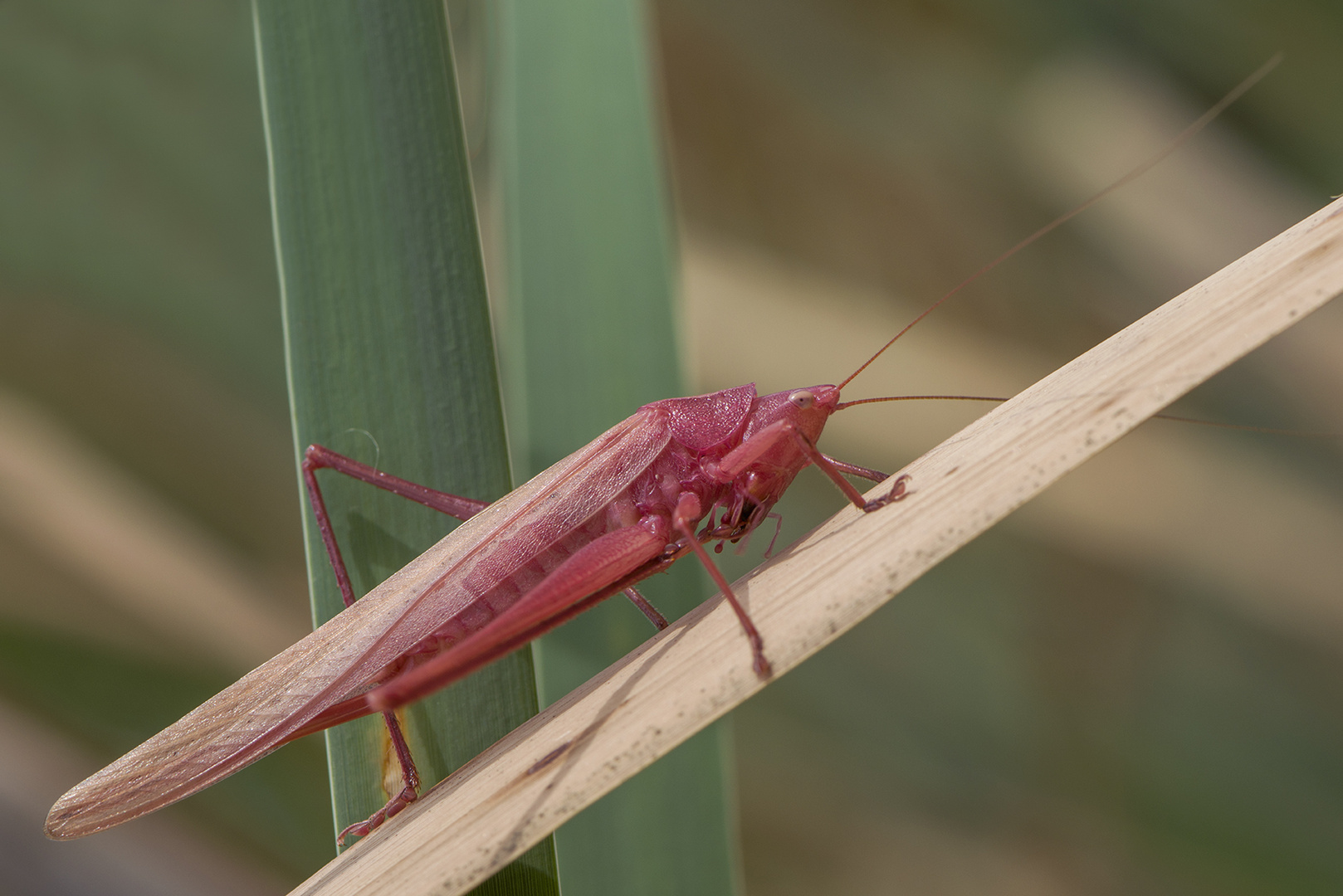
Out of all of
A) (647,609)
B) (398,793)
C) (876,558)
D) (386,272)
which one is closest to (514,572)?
(647,609)

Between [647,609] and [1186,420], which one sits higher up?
[1186,420]

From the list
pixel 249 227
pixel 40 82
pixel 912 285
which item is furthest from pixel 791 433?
pixel 40 82

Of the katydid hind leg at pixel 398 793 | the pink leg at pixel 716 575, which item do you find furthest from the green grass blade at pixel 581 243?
the katydid hind leg at pixel 398 793

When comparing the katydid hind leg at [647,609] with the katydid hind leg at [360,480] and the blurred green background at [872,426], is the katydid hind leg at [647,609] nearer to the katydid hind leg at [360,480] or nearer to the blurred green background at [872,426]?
the katydid hind leg at [360,480]

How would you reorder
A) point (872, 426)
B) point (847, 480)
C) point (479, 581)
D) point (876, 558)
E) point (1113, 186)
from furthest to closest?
point (872, 426) → point (479, 581) → point (847, 480) → point (1113, 186) → point (876, 558)

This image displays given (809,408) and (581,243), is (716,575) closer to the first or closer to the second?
(809,408)

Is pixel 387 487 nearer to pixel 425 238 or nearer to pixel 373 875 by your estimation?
pixel 425 238

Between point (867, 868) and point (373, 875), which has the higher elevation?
point (373, 875)
